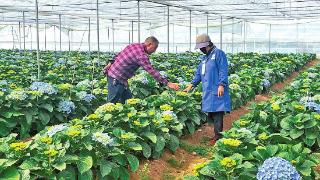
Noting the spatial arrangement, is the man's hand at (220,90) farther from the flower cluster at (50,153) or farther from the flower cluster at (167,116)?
the flower cluster at (50,153)

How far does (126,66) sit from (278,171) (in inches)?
132

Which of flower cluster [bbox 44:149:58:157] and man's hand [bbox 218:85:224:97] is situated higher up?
man's hand [bbox 218:85:224:97]

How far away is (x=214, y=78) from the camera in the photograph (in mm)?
5992

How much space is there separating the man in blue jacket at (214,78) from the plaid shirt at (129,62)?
0.58 m

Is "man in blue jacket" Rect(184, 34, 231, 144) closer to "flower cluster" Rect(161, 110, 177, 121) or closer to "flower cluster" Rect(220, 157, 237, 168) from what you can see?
"flower cluster" Rect(161, 110, 177, 121)

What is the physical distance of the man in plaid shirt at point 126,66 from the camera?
19.8 ft

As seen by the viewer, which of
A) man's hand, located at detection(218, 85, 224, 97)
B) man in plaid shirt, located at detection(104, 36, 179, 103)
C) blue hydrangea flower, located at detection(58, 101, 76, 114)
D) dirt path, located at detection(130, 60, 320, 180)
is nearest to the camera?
dirt path, located at detection(130, 60, 320, 180)

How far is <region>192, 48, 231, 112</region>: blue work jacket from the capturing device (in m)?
5.91

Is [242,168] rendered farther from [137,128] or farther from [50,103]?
[50,103]

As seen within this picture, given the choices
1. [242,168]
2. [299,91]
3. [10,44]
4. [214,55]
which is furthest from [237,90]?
[10,44]

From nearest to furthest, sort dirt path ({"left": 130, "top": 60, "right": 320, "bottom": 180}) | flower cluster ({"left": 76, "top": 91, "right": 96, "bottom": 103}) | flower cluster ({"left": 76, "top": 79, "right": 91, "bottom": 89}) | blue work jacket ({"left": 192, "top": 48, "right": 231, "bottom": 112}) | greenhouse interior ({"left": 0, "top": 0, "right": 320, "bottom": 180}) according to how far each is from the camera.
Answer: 1. greenhouse interior ({"left": 0, "top": 0, "right": 320, "bottom": 180})
2. dirt path ({"left": 130, "top": 60, "right": 320, "bottom": 180})
3. blue work jacket ({"left": 192, "top": 48, "right": 231, "bottom": 112})
4. flower cluster ({"left": 76, "top": 91, "right": 96, "bottom": 103})
5. flower cluster ({"left": 76, "top": 79, "right": 91, "bottom": 89})

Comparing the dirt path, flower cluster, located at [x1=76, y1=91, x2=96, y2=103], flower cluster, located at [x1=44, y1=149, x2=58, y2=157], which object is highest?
flower cluster, located at [x1=76, y1=91, x2=96, y2=103]

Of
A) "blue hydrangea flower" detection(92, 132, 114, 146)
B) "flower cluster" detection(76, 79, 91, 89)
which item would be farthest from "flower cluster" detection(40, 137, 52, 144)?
"flower cluster" detection(76, 79, 91, 89)

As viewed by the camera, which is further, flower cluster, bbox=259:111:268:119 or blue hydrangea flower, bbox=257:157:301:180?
flower cluster, bbox=259:111:268:119
